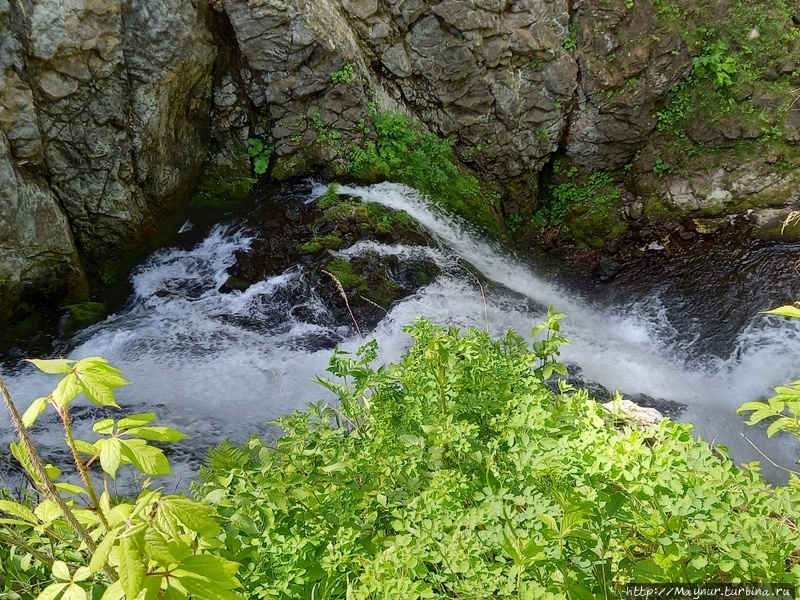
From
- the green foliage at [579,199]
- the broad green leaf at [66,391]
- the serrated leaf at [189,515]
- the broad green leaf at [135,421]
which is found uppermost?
the green foliage at [579,199]

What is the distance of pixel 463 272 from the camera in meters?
6.43

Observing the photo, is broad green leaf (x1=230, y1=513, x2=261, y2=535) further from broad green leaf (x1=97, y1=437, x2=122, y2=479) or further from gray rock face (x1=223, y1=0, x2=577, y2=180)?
gray rock face (x1=223, y1=0, x2=577, y2=180)

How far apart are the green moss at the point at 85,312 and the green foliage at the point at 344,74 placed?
4.22 metres

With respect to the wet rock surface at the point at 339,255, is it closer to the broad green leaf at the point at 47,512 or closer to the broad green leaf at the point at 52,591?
the broad green leaf at the point at 47,512

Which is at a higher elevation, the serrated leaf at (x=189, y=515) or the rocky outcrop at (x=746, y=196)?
the rocky outcrop at (x=746, y=196)

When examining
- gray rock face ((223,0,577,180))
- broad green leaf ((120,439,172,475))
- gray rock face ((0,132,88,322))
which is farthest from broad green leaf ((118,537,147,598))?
gray rock face ((223,0,577,180))

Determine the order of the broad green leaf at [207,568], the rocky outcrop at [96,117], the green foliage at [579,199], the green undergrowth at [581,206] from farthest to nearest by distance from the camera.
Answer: the green foliage at [579,199], the green undergrowth at [581,206], the rocky outcrop at [96,117], the broad green leaf at [207,568]

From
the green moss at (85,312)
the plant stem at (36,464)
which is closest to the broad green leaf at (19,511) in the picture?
the plant stem at (36,464)

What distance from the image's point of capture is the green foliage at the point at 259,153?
7355mm

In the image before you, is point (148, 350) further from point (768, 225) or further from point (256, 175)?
point (768, 225)

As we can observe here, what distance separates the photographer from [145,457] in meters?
1.05

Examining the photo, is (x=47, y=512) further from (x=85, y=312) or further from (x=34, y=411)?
(x=85, y=312)

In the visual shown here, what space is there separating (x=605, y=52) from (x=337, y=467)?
26.9ft

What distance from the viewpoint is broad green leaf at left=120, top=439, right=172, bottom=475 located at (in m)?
1.03
